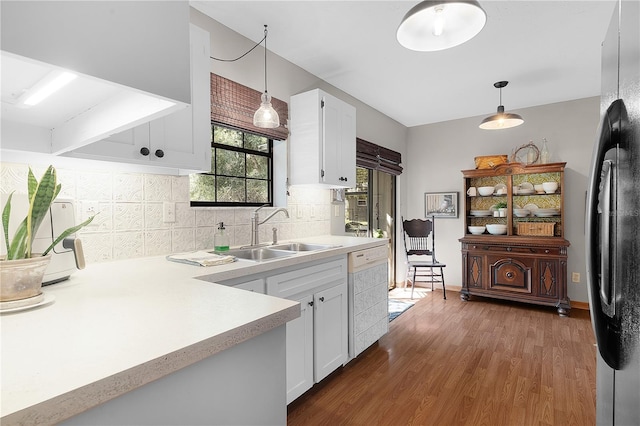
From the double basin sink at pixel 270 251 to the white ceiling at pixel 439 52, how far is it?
157 centimetres

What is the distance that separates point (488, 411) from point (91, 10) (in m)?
2.47

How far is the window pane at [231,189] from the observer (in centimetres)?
238

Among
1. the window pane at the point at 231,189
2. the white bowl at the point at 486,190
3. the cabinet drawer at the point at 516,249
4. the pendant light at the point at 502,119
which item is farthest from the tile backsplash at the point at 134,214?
the white bowl at the point at 486,190

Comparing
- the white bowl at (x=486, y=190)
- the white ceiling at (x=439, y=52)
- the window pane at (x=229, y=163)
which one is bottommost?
the white bowl at (x=486, y=190)

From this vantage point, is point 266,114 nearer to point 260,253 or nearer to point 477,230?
point 260,253

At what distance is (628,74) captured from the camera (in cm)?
72

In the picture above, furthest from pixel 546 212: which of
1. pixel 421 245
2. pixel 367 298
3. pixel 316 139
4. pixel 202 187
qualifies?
pixel 202 187

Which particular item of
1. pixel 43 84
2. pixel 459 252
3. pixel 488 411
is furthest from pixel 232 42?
pixel 459 252

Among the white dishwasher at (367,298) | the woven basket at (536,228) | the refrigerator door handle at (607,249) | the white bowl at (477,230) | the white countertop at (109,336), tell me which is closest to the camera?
the white countertop at (109,336)

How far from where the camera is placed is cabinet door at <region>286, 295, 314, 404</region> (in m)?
1.84

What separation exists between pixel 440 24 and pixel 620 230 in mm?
1352

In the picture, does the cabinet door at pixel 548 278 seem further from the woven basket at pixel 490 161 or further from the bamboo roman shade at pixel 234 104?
the bamboo roman shade at pixel 234 104

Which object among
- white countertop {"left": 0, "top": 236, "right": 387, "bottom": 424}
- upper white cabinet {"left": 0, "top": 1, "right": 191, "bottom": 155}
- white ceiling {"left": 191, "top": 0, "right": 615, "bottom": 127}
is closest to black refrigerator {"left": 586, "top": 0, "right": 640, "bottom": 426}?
white countertop {"left": 0, "top": 236, "right": 387, "bottom": 424}

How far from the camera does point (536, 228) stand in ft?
13.0
